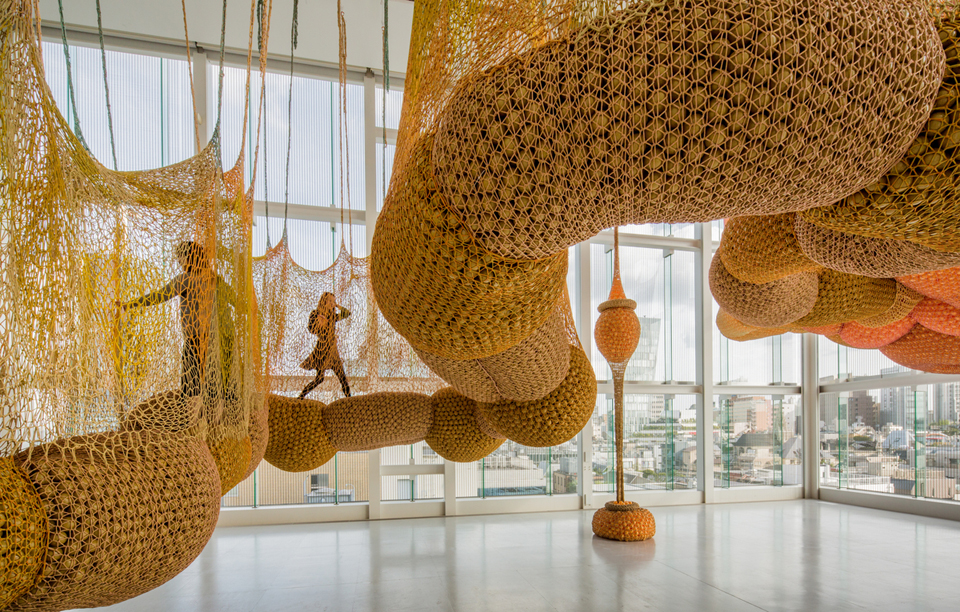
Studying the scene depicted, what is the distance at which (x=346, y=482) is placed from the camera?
271 inches

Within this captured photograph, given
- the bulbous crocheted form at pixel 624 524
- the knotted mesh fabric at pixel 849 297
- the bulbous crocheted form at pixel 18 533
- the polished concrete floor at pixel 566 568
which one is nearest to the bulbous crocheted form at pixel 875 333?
the knotted mesh fabric at pixel 849 297

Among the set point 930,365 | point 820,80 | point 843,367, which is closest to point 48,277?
point 820,80

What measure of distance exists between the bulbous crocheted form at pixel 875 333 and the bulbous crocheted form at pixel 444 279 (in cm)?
216

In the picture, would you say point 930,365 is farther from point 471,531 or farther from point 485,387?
point 471,531

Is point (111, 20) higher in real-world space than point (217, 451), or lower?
higher

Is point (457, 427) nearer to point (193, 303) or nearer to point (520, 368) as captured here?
point (520, 368)

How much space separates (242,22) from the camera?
234 inches

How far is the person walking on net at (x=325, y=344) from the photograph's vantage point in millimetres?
3221

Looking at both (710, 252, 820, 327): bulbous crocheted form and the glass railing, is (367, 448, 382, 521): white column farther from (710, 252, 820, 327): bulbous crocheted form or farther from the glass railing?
the glass railing

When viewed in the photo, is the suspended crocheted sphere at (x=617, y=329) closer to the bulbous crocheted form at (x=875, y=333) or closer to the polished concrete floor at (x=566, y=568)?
the polished concrete floor at (x=566, y=568)

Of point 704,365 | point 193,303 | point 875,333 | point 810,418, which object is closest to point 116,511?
point 193,303

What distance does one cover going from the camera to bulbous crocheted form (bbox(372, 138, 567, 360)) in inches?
38.5

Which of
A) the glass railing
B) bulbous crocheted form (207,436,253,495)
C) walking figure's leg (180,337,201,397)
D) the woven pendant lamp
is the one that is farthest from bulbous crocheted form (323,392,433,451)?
the glass railing

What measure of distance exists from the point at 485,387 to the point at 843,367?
28.6 ft
